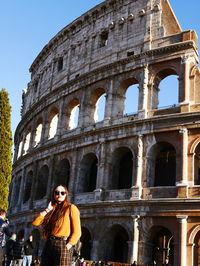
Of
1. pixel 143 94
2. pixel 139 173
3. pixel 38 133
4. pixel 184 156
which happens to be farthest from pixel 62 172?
pixel 184 156

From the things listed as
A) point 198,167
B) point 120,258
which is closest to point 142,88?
point 198,167

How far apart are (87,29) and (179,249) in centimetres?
1560

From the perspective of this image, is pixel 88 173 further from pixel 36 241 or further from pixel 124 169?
pixel 36 241

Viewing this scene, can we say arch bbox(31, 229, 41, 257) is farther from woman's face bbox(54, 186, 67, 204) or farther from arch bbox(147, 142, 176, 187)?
woman's face bbox(54, 186, 67, 204)

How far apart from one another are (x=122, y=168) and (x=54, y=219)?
15.7 m

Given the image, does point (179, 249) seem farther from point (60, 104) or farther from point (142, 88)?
point (60, 104)

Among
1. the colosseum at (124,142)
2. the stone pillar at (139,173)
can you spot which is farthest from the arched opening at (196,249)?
the stone pillar at (139,173)

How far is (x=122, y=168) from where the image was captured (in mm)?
20297

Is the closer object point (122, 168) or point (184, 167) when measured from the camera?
point (184, 167)

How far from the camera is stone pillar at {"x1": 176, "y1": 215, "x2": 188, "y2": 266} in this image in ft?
51.2

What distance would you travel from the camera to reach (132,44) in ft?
70.7

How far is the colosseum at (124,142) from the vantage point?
1714 centimetres

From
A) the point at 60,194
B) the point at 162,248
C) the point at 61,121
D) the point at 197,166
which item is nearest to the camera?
the point at 60,194

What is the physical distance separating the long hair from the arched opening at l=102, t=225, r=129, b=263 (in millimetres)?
14250
